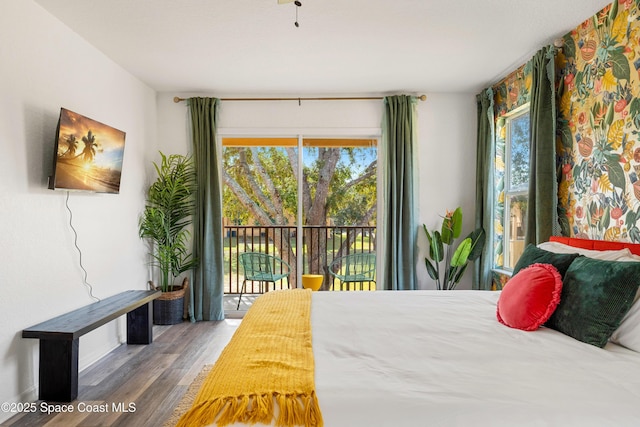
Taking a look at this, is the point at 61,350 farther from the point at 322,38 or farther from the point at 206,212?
the point at 322,38

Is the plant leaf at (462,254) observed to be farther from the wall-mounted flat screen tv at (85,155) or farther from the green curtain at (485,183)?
the wall-mounted flat screen tv at (85,155)

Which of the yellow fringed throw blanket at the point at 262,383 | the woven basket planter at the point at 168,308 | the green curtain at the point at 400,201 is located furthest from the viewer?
the green curtain at the point at 400,201

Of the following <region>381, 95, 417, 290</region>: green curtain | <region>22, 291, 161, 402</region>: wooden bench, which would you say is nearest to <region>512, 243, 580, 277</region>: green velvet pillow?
<region>381, 95, 417, 290</region>: green curtain

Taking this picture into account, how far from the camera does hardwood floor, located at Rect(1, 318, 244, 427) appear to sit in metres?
2.21

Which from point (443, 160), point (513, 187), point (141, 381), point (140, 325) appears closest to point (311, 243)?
point (443, 160)

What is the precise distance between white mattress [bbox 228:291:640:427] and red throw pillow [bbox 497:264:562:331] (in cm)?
7

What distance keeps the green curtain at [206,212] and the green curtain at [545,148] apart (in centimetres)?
316

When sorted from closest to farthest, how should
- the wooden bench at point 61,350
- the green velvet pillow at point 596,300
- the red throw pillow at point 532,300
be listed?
the green velvet pillow at point 596,300 < the red throw pillow at point 532,300 < the wooden bench at point 61,350

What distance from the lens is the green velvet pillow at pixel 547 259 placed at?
199 centimetres

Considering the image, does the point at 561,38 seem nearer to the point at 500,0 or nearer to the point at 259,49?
the point at 500,0

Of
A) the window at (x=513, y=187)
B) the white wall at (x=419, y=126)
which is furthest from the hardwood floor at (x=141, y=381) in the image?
the window at (x=513, y=187)

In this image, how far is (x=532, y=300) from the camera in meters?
1.85

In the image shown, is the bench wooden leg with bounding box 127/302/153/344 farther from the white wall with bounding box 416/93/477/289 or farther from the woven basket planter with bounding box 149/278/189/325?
the white wall with bounding box 416/93/477/289

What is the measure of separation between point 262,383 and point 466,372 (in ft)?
2.32
